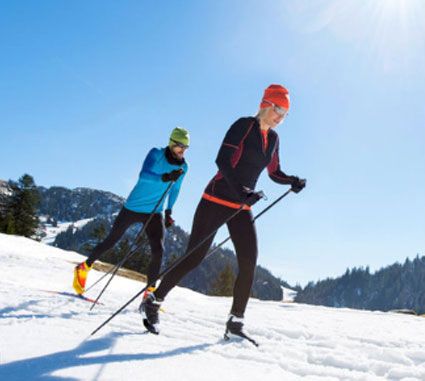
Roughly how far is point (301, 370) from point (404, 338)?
2815 millimetres

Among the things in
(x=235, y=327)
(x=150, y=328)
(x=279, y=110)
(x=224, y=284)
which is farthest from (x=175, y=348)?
(x=224, y=284)

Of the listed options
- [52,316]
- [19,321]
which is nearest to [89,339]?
[19,321]

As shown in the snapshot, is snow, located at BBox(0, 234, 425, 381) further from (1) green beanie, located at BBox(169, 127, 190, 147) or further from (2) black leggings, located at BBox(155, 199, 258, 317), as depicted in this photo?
(1) green beanie, located at BBox(169, 127, 190, 147)

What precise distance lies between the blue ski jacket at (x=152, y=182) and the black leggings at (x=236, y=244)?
191 cm

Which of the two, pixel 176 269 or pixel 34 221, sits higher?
pixel 34 221

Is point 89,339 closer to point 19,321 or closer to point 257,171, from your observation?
point 19,321

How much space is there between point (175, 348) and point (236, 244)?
1420 millimetres

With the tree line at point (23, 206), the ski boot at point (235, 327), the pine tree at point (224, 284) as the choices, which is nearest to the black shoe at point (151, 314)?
the ski boot at point (235, 327)

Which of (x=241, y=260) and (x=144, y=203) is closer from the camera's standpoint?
(x=241, y=260)

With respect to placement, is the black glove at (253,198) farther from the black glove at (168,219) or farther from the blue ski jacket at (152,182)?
the black glove at (168,219)

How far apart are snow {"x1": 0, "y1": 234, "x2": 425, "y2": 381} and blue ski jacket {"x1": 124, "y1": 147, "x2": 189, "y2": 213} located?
62.6 inches

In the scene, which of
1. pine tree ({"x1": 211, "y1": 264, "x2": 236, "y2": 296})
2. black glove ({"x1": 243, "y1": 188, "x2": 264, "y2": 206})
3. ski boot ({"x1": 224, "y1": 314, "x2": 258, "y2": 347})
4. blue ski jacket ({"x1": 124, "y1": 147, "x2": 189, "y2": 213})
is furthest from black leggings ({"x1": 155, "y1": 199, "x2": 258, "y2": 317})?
pine tree ({"x1": 211, "y1": 264, "x2": 236, "y2": 296})

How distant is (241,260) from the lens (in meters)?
4.36

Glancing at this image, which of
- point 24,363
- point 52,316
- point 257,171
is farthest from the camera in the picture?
point 257,171
